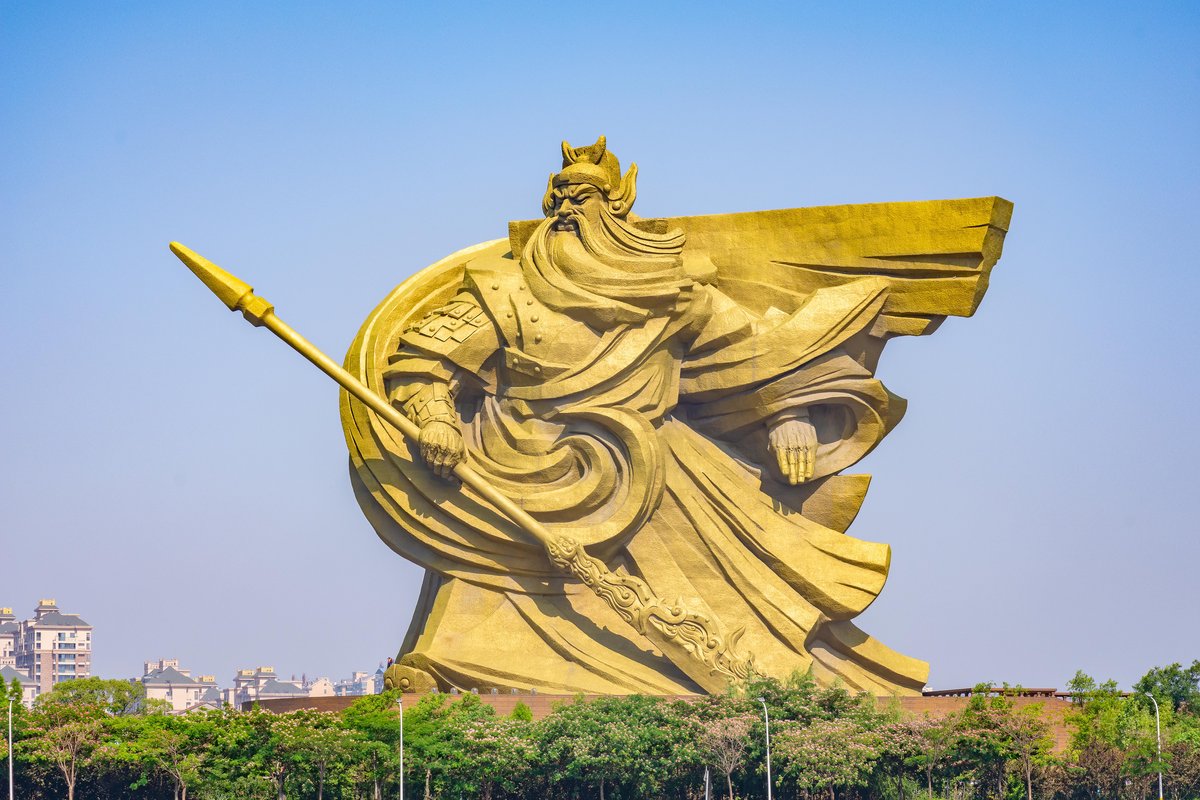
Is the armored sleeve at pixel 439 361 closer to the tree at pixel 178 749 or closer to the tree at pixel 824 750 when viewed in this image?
the tree at pixel 178 749

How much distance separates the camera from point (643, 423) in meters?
27.0

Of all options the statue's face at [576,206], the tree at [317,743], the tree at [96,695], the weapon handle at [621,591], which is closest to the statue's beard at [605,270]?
the statue's face at [576,206]

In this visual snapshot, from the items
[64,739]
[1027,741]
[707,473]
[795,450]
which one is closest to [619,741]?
[707,473]

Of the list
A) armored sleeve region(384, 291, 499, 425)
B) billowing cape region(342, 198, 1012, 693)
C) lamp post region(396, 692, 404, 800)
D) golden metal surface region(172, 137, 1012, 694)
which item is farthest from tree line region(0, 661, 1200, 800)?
armored sleeve region(384, 291, 499, 425)

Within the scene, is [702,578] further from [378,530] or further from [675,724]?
[378,530]

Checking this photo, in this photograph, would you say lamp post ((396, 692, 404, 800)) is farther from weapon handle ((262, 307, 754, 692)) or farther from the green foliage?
weapon handle ((262, 307, 754, 692))

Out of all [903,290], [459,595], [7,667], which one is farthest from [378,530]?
[7,667]

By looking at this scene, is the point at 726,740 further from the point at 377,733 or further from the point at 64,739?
the point at 64,739

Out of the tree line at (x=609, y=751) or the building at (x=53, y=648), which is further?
the building at (x=53, y=648)

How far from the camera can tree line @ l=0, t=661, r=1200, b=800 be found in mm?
25906

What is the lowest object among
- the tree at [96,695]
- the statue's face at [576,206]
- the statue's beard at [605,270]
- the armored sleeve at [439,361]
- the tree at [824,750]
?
the tree at [824,750]

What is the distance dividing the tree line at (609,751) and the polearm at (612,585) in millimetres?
506

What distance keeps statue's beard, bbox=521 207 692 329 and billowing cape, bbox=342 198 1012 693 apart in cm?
45

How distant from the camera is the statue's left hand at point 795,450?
27.4 m
